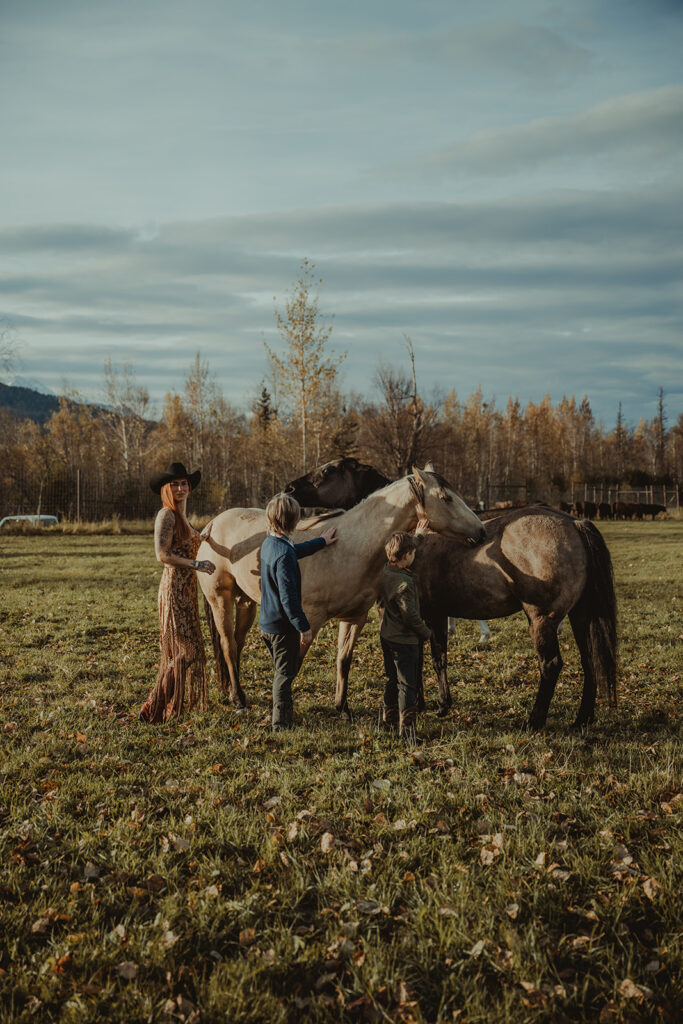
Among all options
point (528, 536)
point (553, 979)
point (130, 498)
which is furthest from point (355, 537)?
point (130, 498)

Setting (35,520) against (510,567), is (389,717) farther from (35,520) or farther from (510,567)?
(35,520)

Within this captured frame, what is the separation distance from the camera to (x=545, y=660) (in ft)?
20.3

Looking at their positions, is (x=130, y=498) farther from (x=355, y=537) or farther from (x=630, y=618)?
(x=355, y=537)

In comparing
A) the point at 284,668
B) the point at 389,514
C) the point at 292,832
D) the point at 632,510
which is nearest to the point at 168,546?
the point at 284,668

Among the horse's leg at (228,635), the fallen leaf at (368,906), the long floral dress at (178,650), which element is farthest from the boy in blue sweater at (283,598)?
the fallen leaf at (368,906)

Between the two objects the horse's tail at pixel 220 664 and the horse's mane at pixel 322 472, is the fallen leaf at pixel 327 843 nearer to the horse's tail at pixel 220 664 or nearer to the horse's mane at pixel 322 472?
the horse's tail at pixel 220 664

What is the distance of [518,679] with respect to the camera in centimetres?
819

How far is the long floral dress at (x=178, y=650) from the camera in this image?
6367mm

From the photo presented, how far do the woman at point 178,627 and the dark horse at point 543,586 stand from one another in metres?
2.36

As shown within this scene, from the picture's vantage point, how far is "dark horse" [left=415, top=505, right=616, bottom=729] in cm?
617

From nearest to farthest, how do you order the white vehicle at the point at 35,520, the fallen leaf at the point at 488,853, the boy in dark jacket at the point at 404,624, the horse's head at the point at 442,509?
1. the fallen leaf at the point at 488,853
2. the boy in dark jacket at the point at 404,624
3. the horse's head at the point at 442,509
4. the white vehicle at the point at 35,520

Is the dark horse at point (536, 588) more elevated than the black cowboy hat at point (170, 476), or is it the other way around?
the black cowboy hat at point (170, 476)

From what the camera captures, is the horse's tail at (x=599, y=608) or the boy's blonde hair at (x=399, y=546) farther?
the horse's tail at (x=599, y=608)

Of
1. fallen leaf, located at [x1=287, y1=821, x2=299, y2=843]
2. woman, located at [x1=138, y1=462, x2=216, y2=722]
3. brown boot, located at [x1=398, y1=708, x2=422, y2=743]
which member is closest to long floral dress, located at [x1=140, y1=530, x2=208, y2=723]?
woman, located at [x1=138, y1=462, x2=216, y2=722]
